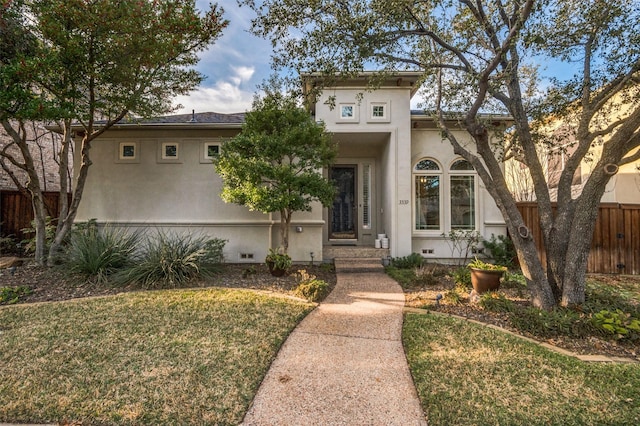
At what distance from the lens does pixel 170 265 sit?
19.9 ft

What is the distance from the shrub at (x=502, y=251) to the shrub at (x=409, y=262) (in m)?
1.95

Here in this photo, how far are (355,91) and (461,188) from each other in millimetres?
4175

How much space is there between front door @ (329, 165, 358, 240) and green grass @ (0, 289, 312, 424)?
4877 mm

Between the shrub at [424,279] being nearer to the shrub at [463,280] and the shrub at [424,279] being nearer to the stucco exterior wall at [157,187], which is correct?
the shrub at [463,280]

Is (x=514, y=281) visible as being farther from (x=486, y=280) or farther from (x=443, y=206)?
(x=443, y=206)

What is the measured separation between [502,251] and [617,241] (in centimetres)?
275

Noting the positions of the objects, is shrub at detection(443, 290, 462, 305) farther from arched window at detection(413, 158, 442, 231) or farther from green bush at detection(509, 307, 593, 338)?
arched window at detection(413, 158, 442, 231)

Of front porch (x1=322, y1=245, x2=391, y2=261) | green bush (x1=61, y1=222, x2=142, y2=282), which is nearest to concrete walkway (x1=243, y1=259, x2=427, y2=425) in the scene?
front porch (x1=322, y1=245, x2=391, y2=261)

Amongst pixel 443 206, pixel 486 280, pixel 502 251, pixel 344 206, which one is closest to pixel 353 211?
pixel 344 206

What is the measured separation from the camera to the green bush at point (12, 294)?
5.10 metres

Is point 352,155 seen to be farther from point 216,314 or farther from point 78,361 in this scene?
point 78,361

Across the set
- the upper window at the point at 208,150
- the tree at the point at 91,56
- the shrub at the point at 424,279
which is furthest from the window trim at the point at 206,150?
the shrub at the point at 424,279

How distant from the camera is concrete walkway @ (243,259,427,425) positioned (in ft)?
7.82

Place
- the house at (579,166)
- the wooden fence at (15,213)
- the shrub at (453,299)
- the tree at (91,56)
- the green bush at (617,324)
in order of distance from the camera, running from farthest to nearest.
A: 1. the wooden fence at (15,213)
2. the house at (579,166)
3. the tree at (91,56)
4. the shrub at (453,299)
5. the green bush at (617,324)
